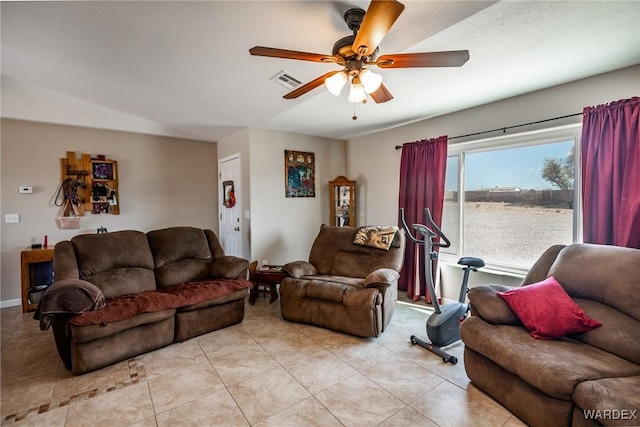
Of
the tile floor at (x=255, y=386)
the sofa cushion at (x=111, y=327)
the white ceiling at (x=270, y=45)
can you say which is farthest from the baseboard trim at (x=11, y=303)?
the sofa cushion at (x=111, y=327)

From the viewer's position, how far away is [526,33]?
6.15 ft

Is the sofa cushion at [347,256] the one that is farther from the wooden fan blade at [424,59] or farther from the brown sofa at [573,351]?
the wooden fan blade at [424,59]

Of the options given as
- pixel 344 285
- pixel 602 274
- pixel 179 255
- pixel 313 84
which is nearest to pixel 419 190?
pixel 344 285

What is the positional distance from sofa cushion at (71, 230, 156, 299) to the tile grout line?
773mm

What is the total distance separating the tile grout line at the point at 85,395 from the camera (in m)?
1.78

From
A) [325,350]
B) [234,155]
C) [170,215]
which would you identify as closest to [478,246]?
[325,350]

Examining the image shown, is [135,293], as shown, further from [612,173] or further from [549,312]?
Answer: [612,173]

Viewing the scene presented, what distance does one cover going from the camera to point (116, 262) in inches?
114

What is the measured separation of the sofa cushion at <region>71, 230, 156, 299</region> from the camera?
8.95 feet

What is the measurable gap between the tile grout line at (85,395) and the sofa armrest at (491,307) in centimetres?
252

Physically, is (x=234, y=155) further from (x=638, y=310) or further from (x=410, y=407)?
(x=638, y=310)

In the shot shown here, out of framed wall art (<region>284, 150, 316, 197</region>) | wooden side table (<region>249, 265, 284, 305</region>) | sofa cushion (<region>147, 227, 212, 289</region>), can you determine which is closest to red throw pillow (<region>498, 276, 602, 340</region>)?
wooden side table (<region>249, 265, 284, 305</region>)

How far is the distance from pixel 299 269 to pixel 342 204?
1.76 meters

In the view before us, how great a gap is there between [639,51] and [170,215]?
5.55 metres
